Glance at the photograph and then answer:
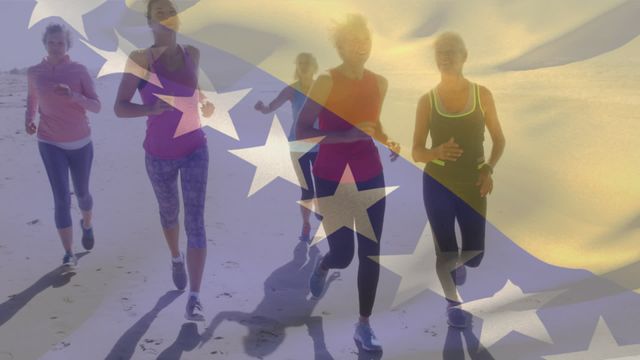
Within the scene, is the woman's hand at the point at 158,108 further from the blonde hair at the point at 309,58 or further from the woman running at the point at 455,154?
the woman running at the point at 455,154

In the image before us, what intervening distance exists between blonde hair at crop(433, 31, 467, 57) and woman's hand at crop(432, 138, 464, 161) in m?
0.40

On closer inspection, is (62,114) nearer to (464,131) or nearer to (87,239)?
(87,239)

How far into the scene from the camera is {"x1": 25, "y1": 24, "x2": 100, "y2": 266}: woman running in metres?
3.56

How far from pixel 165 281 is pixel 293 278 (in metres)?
0.75

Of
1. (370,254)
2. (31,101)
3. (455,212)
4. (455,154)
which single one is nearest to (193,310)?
(370,254)

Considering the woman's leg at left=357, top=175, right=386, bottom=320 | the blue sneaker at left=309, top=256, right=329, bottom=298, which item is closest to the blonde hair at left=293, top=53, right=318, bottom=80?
the woman's leg at left=357, top=175, right=386, bottom=320

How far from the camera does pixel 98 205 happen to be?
5117 millimetres

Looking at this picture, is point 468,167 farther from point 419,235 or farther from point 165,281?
point 165,281

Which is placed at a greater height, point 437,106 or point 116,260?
point 437,106

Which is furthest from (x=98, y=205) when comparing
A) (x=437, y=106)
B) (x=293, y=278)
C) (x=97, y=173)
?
(x=437, y=106)

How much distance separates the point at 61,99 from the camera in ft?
11.9

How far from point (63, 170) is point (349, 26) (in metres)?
2.05

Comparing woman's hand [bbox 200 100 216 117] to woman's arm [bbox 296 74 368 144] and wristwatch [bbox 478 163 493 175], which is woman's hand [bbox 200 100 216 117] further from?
wristwatch [bbox 478 163 493 175]
